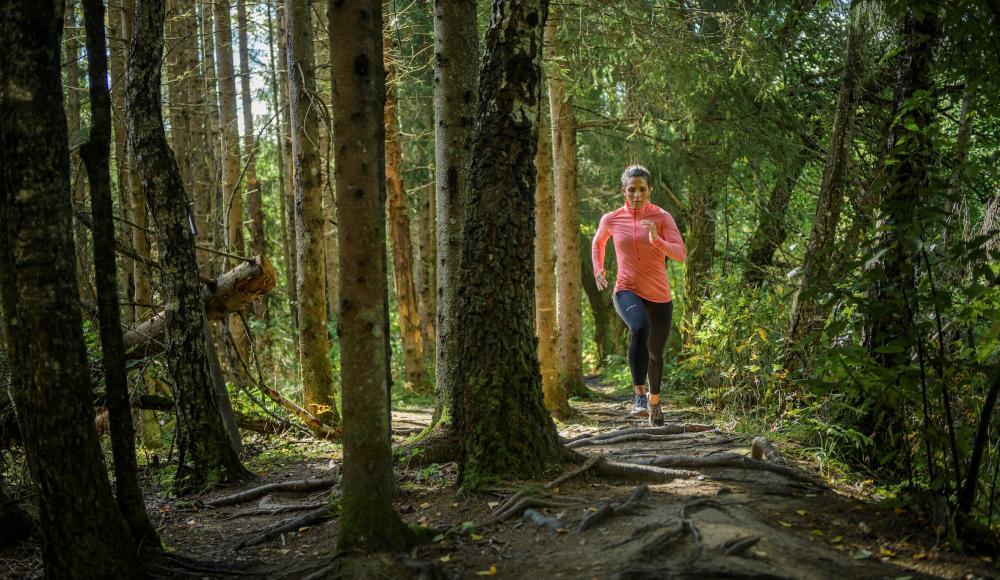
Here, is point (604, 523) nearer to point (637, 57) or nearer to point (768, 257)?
point (637, 57)

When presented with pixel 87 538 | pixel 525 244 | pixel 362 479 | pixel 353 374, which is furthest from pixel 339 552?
pixel 525 244

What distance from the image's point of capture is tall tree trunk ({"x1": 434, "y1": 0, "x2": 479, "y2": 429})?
20.2 ft

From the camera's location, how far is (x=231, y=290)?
8023 millimetres

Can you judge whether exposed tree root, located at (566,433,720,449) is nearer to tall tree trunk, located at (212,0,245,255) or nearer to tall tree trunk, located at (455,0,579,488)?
tall tree trunk, located at (455,0,579,488)

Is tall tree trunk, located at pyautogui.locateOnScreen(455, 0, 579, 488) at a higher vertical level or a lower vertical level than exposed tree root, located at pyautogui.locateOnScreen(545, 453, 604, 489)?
higher

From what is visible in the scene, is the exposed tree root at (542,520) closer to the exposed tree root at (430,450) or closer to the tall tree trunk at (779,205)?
the exposed tree root at (430,450)

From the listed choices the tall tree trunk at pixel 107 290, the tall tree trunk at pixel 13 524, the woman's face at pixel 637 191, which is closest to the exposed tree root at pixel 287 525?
the tall tree trunk at pixel 107 290

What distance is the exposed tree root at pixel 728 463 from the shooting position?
199 inches

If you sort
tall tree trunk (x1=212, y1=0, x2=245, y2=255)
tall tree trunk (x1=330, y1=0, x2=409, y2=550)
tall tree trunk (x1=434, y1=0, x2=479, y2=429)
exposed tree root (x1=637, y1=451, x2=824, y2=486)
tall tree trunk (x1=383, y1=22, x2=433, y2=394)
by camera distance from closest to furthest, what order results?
tall tree trunk (x1=330, y1=0, x2=409, y2=550) → exposed tree root (x1=637, y1=451, x2=824, y2=486) → tall tree trunk (x1=434, y1=0, x2=479, y2=429) → tall tree trunk (x1=212, y1=0, x2=245, y2=255) → tall tree trunk (x1=383, y1=22, x2=433, y2=394)

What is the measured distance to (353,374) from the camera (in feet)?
12.8

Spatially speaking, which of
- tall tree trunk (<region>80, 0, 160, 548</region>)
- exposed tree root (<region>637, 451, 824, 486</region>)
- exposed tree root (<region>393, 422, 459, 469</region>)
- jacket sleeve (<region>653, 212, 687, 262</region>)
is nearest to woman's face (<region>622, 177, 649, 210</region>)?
jacket sleeve (<region>653, 212, 687, 262</region>)

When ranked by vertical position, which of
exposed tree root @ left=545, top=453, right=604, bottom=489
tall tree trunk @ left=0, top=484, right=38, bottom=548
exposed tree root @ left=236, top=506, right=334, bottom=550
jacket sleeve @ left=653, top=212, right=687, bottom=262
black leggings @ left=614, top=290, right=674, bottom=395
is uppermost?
jacket sleeve @ left=653, top=212, right=687, bottom=262

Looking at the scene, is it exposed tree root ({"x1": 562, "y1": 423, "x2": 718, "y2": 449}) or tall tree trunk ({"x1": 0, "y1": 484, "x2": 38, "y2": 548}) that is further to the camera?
exposed tree root ({"x1": 562, "y1": 423, "x2": 718, "y2": 449})

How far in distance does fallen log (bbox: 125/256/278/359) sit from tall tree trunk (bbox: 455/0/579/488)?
12.6ft
